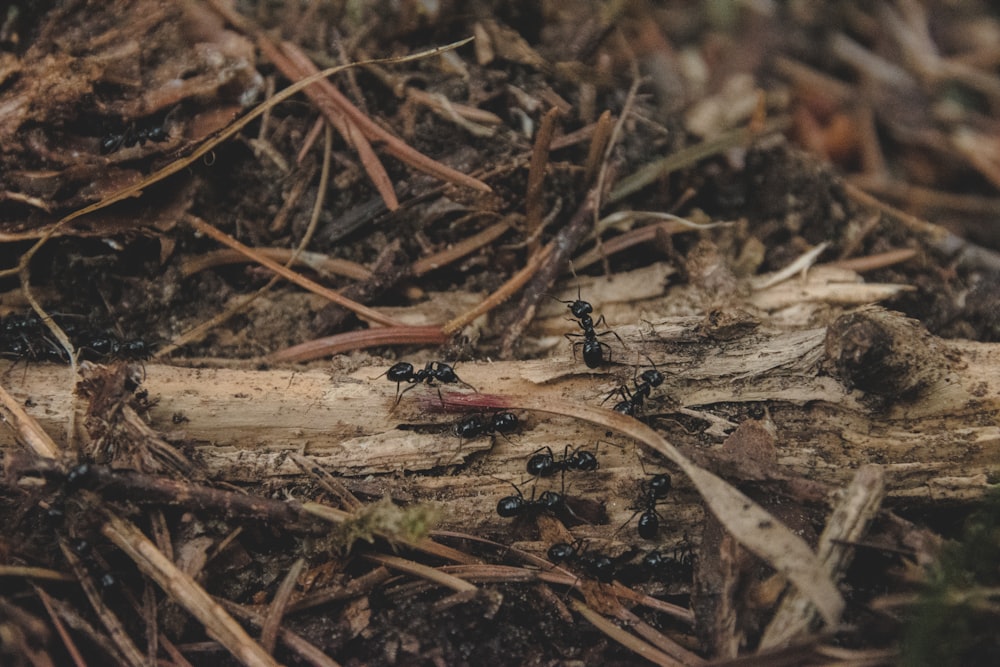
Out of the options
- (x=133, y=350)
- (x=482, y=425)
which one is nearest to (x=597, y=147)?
(x=482, y=425)

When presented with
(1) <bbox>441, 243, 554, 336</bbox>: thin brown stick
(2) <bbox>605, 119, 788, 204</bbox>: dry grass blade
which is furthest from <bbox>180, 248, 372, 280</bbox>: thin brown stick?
(2) <bbox>605, 119, 788, 204</bbox>: dry grass blade

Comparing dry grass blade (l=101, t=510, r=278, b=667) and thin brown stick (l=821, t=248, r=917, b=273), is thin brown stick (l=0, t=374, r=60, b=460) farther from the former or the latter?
thin brown stick (l=821, t=248, r=917, b=273)

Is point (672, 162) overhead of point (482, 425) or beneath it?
overhead

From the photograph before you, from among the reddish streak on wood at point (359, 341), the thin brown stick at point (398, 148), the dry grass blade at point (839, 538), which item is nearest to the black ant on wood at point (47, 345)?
the reddish streak on wood at point (359, 341)

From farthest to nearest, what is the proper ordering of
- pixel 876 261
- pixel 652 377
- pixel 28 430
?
1. pixel 876 261
2. pixel 652 377
3. pixel 28 430

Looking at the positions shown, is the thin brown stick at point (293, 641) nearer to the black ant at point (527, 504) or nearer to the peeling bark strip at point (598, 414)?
the peeling bark strip at point (598, 414)

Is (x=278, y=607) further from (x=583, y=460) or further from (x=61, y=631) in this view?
(x=583, y=460)
